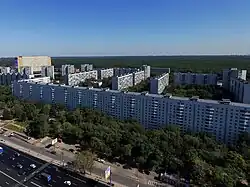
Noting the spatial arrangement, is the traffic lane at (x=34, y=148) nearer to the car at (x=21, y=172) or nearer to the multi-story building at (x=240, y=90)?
the car at (x=21, y=172)

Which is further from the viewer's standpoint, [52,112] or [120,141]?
[52,112]

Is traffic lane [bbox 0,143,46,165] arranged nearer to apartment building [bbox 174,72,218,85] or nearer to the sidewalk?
the sidewalk

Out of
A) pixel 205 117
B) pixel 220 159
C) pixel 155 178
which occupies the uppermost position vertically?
pixel 205 117

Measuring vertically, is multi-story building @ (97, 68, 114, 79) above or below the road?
above

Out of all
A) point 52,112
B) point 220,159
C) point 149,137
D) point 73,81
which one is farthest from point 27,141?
point 73,81

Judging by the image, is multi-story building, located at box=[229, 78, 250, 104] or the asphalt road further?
multi-story building, located at box=[229, 78, 250, 104]

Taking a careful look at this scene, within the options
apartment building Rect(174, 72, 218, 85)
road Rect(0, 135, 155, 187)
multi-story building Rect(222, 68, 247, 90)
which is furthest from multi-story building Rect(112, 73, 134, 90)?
road Rect(0, 135, 155, 187)

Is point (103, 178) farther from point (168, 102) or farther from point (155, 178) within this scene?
point (168, 102)
